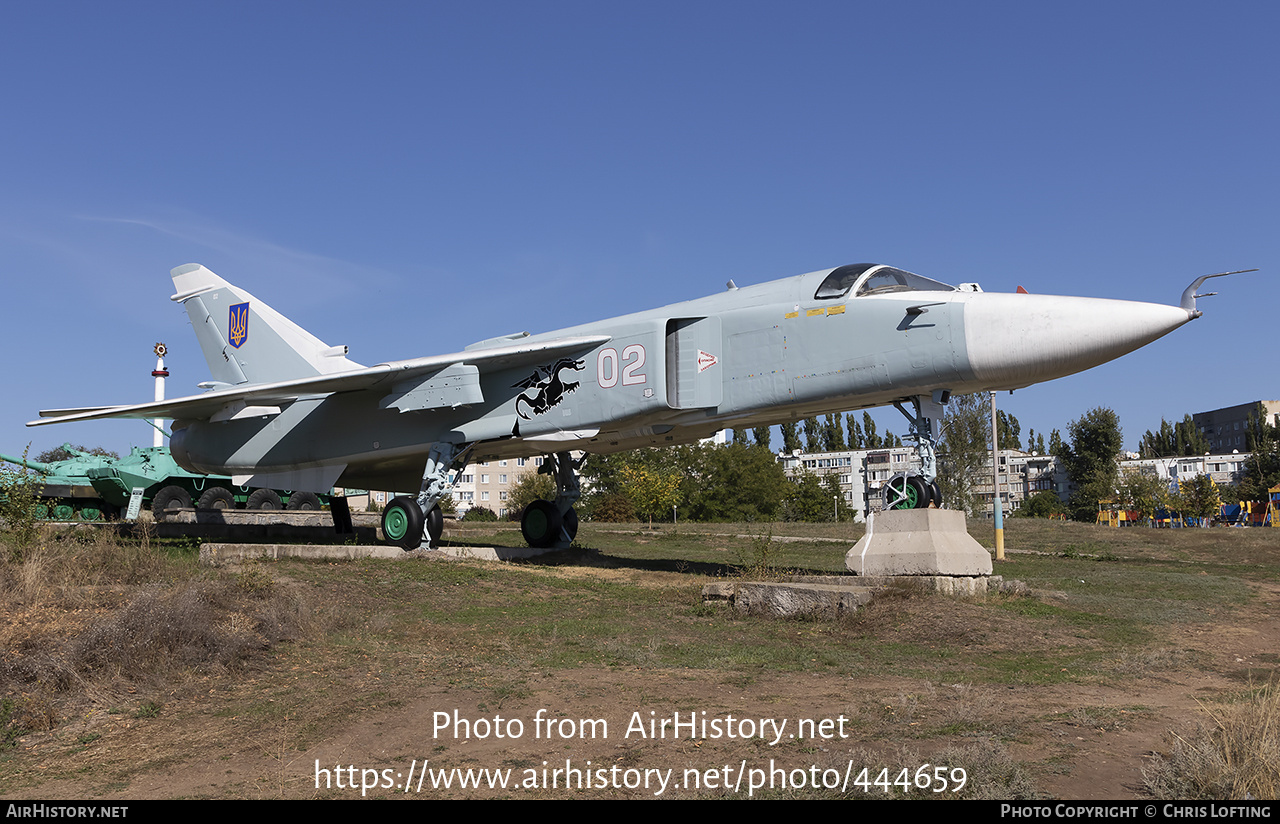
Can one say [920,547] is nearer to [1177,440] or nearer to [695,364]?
[695,364]

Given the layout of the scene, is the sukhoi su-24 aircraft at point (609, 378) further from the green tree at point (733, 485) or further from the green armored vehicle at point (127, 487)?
the green tree at point (733, 485)

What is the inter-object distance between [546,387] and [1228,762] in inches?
460

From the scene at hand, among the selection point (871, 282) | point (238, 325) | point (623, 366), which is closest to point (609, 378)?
point (623, 366)

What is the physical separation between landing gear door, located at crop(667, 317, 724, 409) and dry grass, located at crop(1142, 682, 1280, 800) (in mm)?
9171

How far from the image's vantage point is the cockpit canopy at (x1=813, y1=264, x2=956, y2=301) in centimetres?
1180

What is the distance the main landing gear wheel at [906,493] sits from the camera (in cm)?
1143

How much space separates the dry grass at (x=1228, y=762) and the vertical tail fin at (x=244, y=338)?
16804mm

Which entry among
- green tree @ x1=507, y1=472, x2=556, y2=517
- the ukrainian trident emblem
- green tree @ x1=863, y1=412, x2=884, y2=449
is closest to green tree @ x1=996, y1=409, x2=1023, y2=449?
green tree @ x1=863, y1=412, x2=884, y2=449

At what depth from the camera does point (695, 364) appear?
13258 mm

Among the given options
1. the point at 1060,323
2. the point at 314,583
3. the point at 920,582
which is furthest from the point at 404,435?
the point at 1060,323

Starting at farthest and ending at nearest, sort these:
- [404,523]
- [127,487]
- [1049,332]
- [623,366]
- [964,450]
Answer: [964,450]
[127,487]
[404,523]
[623,366]
[1049,332]

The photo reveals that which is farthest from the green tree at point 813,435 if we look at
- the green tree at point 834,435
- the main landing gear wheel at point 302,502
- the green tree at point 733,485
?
the main landing gear wheel at point 302,502

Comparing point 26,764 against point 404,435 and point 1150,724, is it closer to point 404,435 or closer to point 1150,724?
point 1150,724

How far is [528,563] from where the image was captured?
51.0ft
